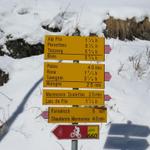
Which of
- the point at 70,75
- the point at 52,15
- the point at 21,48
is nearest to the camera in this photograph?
the point at 70,75

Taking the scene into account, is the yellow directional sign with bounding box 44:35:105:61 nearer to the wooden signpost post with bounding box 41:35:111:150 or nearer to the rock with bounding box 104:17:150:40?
the wooden signpost post with bounding box 41:35:111:150

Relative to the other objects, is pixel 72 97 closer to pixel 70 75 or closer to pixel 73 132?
pixel 70 75

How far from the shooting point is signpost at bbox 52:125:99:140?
5.93 meters

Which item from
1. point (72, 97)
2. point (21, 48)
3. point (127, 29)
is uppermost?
point (127, 29)

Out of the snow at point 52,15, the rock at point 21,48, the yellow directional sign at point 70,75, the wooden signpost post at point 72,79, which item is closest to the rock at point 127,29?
the snow at point 52,15

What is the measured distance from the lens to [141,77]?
9.25m

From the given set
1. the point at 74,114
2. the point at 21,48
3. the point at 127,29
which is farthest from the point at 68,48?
the point at 127,29

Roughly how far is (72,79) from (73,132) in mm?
585

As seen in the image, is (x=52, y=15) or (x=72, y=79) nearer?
(x=72, y=79)

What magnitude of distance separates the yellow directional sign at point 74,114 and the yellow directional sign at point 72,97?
88 millimetres

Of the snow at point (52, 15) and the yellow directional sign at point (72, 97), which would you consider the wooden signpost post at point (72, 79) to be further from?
the snow at point (52, 15)

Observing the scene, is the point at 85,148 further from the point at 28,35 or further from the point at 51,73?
the point at 28,35

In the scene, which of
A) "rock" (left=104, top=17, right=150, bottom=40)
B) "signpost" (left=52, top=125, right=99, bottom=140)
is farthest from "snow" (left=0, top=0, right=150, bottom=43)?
"signpost" (left=52, top=125, right=99, bottom=140)

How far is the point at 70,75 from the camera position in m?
5.86
